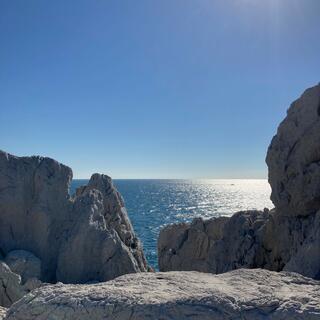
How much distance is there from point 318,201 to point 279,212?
10.2 ft

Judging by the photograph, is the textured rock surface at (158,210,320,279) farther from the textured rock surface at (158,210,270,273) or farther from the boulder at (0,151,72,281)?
the boulder at (0,151,72,281)

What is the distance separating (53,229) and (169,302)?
779 inches

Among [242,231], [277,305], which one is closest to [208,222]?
[242,231]

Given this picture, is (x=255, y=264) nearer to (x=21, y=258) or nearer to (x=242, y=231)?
(x=242, y=231)

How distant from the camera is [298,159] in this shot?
24266mm

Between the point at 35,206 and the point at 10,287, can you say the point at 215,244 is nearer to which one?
the point at 35,206

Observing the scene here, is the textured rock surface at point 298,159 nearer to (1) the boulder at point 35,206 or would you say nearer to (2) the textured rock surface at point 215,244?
(2) the textured rock surface at point 215,244

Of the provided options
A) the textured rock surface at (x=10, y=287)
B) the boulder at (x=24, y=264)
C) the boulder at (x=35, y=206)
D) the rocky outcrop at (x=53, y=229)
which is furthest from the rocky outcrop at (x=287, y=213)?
the textured rock surface at (x=10, y=287)

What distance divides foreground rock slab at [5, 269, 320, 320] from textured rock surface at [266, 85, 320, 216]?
1474 centimetres

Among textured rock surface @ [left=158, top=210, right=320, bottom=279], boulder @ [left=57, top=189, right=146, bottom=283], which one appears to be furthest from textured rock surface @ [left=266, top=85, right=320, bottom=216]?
boulder @ [left=57, top=189, right=146, bottom=283]

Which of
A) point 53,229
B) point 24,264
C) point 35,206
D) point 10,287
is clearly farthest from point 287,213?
point 10,287

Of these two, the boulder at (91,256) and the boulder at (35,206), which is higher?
the boulder at (35,206)

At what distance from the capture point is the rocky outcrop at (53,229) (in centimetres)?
2484

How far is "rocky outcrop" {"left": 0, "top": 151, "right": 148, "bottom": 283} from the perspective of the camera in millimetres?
24844
